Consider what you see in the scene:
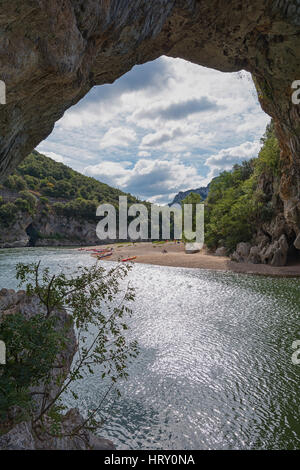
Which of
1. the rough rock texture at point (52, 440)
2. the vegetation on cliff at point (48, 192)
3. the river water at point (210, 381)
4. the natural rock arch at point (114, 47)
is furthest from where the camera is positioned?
the vegetation on cliff at point (48, 192)

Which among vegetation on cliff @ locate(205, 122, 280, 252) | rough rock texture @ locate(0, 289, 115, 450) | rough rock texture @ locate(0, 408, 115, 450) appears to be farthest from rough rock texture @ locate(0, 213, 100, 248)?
rough rock texture @ locate(0, 408, 115, 450)

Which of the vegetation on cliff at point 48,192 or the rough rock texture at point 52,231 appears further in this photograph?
the vegetation on cliff at point 48,192

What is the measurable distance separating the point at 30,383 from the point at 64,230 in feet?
311

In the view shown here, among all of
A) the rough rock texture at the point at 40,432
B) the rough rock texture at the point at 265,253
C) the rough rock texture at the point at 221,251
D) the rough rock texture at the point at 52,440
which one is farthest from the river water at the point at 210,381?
the rough rock texture at the point at 221,251

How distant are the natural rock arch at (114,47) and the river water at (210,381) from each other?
5.05m

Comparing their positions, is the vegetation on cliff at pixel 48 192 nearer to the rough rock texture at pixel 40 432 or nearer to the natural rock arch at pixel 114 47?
the natural rock arch at pixel 114 47

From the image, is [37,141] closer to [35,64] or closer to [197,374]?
[35,64]

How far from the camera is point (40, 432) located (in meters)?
4.96

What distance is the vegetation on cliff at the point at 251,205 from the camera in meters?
27.4

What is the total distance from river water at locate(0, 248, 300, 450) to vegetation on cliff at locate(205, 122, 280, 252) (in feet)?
52.8

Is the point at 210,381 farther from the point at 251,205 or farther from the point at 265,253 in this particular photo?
the point at 251,205

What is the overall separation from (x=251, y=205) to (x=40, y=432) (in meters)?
32.2

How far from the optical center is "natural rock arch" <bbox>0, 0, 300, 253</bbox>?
5723 millimetres

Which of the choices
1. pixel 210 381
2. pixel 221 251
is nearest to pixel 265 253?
pixel 221 251
